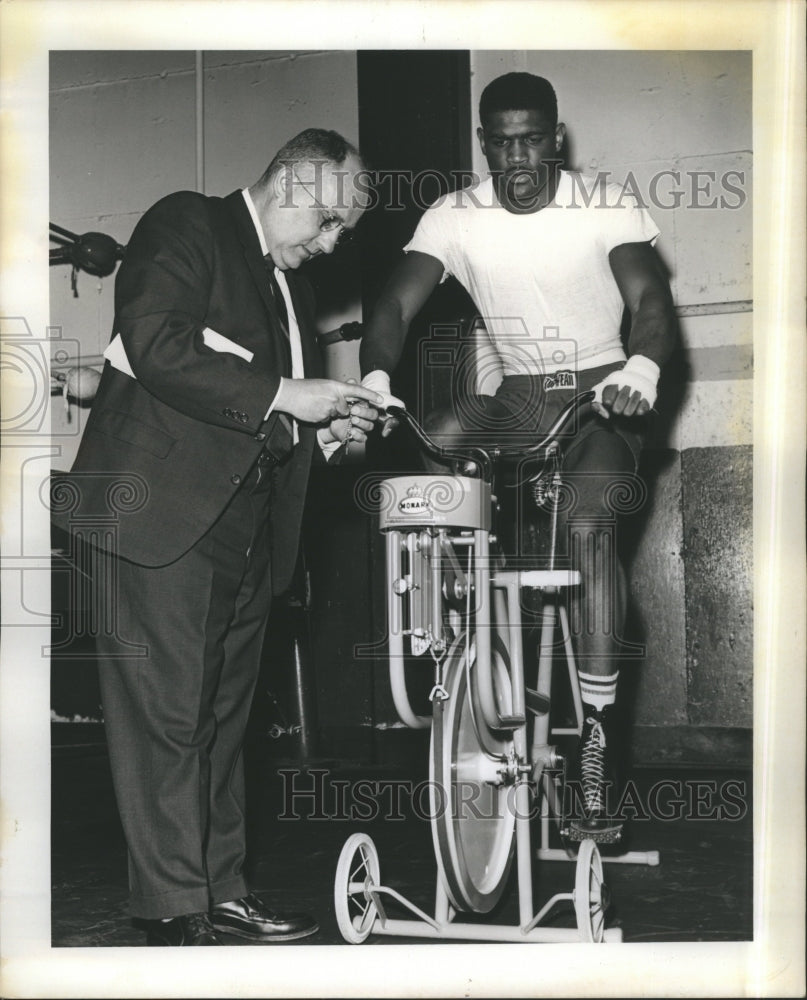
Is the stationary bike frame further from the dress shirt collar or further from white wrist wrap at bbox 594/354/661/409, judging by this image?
the dress shirt collar

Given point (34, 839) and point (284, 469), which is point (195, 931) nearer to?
point (34, 839)

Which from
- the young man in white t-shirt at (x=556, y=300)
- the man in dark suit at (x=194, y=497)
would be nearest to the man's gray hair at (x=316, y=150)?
the man in dark suit at (x=194, y=497)

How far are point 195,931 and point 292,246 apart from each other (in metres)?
1.33

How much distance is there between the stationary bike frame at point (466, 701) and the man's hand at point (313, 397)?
0.11 m

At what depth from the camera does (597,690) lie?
8.35 ft

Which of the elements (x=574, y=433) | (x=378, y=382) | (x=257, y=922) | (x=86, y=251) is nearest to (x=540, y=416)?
(x=574, y=433)

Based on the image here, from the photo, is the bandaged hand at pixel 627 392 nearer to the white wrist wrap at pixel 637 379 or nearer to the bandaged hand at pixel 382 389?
the white wrist wrap at pixel 637 379

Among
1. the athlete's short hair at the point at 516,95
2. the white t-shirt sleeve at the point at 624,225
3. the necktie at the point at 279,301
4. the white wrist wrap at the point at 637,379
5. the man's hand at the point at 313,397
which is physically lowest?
the man's hand at the point at 313,397

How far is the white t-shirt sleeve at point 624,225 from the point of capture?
269 centimetres

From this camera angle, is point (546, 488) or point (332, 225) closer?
point (332, 225)

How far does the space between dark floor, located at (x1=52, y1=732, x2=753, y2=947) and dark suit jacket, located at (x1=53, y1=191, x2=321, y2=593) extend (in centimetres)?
61

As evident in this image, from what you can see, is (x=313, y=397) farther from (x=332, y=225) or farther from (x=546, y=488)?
(x=546, y=488)

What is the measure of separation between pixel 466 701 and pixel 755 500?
2.25ft

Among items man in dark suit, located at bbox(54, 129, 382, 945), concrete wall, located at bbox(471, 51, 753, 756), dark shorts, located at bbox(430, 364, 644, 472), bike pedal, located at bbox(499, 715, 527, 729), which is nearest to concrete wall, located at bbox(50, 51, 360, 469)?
concrete wall, located at bbox(471, 51, 753, 756)
